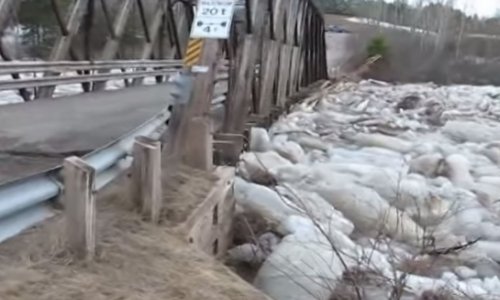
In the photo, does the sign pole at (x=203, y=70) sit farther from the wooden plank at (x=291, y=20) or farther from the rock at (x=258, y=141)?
the wooden plank at (x=291, y=20)

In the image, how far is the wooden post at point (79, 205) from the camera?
387 centimetres

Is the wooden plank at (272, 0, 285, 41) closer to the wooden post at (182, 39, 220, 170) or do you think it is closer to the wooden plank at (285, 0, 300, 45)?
Result: the wooden plank at (285, 0, 300, 45)

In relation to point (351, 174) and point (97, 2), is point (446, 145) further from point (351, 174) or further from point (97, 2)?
point (97, 2)

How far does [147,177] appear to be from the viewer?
Result: 16.3 ft

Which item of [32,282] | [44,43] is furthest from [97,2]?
[32,282]

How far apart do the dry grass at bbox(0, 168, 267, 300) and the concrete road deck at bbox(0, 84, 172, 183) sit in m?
1.40

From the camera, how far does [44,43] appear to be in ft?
65.4

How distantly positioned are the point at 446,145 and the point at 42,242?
12.4 metres

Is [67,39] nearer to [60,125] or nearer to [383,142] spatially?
[60,125]

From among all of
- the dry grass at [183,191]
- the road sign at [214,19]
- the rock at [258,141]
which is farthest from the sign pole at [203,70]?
the rock at [258,141]

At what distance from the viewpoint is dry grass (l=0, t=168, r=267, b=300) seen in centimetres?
376

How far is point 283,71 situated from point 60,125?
301 inches

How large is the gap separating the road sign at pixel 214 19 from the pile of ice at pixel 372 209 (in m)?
1.78

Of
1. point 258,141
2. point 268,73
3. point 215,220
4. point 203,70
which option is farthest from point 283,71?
point 215,220
